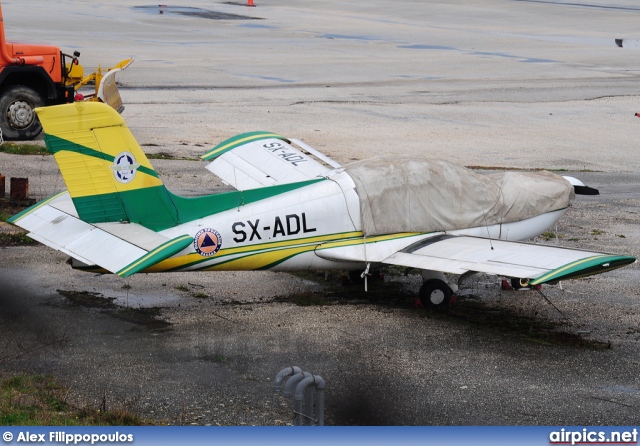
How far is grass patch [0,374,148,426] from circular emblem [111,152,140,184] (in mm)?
3105

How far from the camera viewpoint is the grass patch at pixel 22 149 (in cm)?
2344

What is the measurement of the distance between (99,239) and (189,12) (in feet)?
176

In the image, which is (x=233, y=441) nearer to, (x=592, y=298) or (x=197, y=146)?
(x=592, y=298)

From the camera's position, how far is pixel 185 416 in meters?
10.1

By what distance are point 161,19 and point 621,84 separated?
29661 millimetres

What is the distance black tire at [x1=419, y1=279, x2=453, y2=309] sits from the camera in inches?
553

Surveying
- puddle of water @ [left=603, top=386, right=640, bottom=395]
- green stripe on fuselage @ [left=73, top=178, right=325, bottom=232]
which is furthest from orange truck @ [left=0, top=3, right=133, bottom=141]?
puddle of water @ [left=603, top=386, right=640, bottom=395]

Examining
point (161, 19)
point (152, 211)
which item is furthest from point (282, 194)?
point (161, 19)

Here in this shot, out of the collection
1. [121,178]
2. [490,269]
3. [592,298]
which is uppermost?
[121,178]

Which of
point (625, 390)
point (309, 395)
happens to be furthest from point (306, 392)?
point (625, 390)

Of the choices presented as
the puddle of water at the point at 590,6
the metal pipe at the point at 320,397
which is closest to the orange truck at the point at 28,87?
the metal pipe at the point at 320,397

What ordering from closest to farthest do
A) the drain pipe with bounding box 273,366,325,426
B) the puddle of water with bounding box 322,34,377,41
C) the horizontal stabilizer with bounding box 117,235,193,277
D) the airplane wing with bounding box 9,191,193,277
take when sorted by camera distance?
1. the drain pipe with bounding box 273,366,325,426
2. the horizontal stabilizer with bounding box 117,235,193,277
3. the airplane wing with bounding box 9,191,193,277
4. the puddle of water with bounding box 322,34,377,41

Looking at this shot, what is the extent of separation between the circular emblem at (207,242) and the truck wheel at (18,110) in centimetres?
1309

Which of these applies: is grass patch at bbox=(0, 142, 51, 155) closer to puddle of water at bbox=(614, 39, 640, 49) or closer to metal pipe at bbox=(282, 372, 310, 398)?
metal pipe at bbox=(282, 372, 310, 398)
